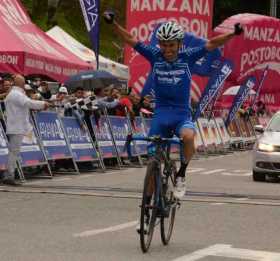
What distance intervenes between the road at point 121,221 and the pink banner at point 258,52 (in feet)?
74.9

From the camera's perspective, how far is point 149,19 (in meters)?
30.3

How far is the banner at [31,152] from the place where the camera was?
16850 mm

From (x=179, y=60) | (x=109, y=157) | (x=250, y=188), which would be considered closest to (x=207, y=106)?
(x=109, y=157)

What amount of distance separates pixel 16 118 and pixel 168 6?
15599 millimetres

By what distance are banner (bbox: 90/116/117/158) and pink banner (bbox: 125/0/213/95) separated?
926 cm

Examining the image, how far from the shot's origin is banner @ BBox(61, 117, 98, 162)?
18875mm

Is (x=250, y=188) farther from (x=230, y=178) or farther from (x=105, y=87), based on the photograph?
(x=105, y=87)

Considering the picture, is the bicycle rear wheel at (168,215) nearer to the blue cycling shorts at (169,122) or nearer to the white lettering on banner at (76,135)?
the blue cycling shorts at (169,122)

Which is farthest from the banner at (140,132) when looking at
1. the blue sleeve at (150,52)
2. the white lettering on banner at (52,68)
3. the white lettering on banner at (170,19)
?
the blue sleeve at (150,52)

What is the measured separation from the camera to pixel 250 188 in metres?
16.6

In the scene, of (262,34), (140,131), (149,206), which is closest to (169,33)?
(149,206)

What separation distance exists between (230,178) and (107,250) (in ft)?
34.5

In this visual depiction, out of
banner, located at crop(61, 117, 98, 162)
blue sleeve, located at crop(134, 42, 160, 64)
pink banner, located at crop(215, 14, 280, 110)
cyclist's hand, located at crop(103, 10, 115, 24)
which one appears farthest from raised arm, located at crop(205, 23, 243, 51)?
pink banner, located at crop(215, 14, 280, 110)

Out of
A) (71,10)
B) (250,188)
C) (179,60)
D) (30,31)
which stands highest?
(179,60)
